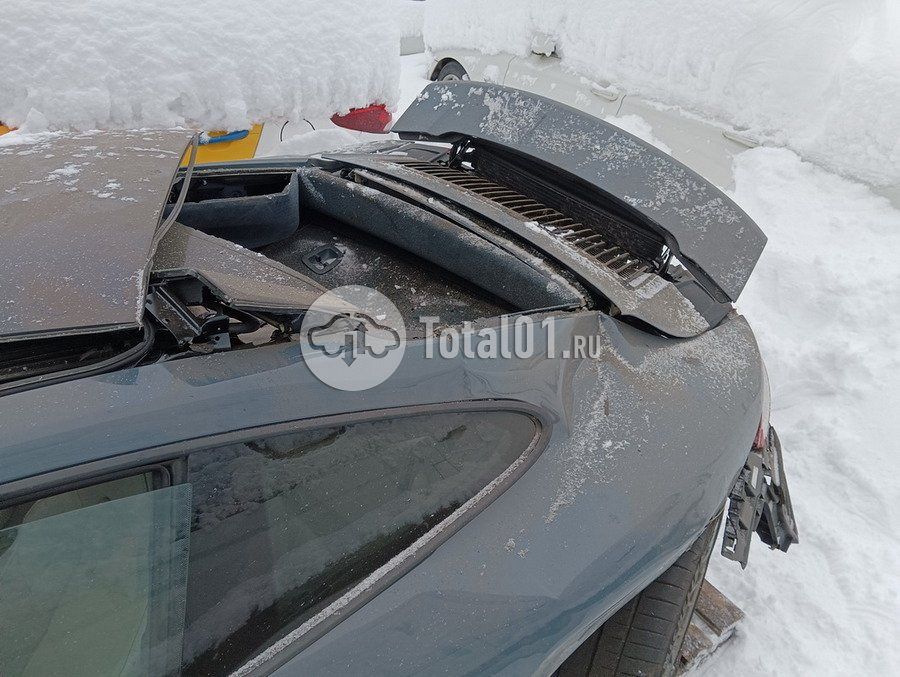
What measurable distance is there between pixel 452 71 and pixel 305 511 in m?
5.45

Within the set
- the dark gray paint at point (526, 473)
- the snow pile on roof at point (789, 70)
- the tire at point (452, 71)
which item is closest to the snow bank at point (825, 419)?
the snow pile on roof at point (789, 70)

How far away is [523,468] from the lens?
4.11ft

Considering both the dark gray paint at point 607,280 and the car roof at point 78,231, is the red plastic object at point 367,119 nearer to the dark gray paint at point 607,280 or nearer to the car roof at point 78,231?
the dark gray paint at point 607,280

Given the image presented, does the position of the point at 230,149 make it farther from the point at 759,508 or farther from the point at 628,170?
the point at 759,508

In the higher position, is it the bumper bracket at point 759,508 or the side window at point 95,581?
the side window at point 95,581

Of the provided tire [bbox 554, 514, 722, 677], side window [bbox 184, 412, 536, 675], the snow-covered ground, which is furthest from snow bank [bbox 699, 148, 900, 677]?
side window [bbox 184, 412, 536, 675]

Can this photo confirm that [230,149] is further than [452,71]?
No

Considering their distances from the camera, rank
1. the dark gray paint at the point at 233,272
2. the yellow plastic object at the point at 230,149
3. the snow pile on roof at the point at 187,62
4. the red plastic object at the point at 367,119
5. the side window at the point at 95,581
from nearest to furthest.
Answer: the side window at the point at 95,581 → the dark gray paint at the point at 233,272 → the snow pile on roof at the point at 187,62 → the yellow plastic object at the point at 230,149 → the red plastic object at the point at 367,119

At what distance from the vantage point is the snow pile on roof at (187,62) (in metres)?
2.88

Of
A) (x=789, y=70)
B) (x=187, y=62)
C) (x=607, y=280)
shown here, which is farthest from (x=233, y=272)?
(x=789, y=70)

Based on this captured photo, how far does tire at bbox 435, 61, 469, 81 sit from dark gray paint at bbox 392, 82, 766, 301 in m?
3.43

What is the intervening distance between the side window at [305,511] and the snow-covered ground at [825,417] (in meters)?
1.33

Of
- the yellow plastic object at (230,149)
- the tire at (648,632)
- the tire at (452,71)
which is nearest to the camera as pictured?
the tire at (648,632)

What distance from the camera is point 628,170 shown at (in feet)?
6.88
